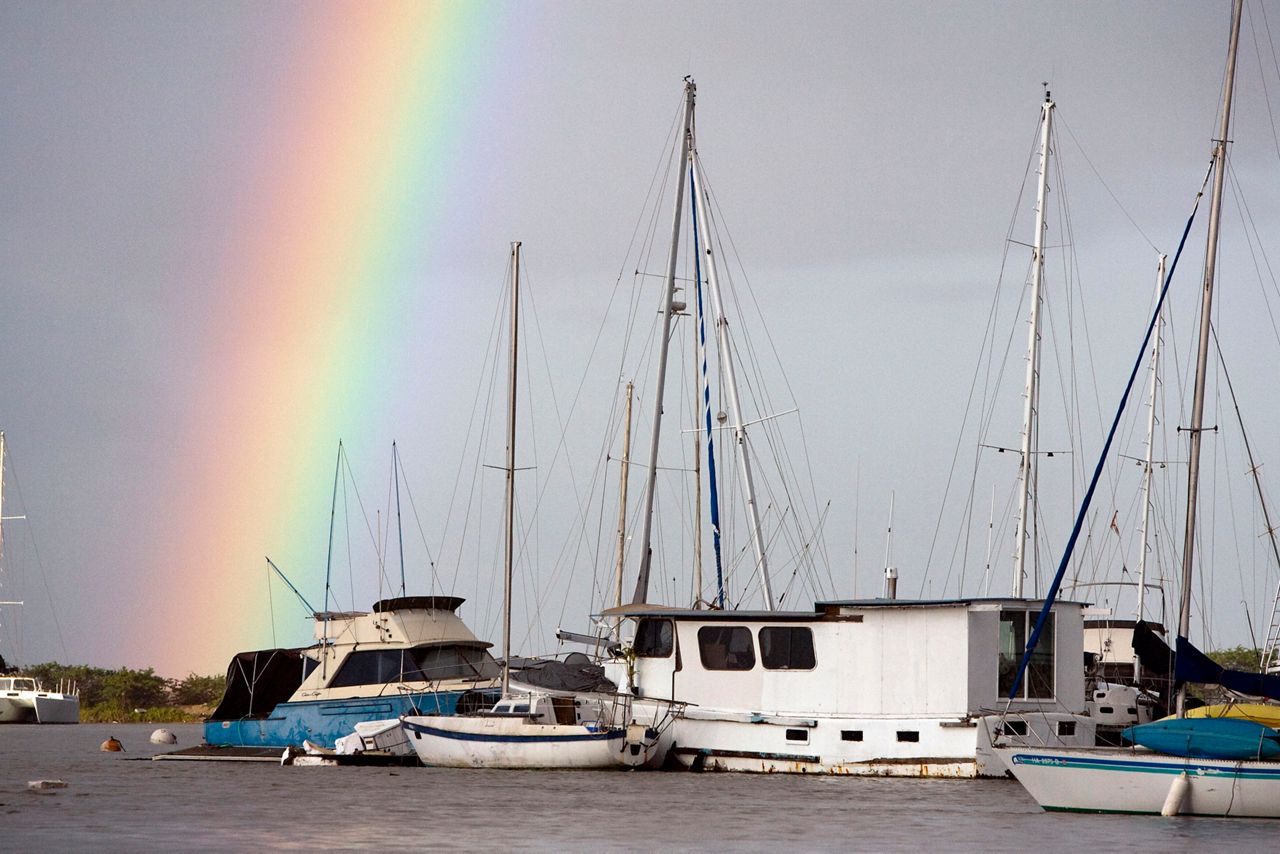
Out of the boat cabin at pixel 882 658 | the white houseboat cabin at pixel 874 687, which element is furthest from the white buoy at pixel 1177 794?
the boat cabin at pixel 882 658

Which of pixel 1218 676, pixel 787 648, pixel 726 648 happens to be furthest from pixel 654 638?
pixel 1218 676

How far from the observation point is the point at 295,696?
38031 millimetres

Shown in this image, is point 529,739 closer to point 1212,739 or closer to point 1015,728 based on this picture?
point 1015,728

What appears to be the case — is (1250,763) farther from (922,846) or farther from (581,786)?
(581,786)

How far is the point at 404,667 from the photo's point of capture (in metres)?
36.9

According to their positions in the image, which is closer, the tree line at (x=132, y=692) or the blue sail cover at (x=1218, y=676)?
the blue sail cover at (x=1218, y=676)

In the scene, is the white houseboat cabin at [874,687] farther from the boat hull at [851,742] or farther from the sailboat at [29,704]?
the sailboat at [29,704]

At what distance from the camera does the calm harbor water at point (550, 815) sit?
20.8 meters

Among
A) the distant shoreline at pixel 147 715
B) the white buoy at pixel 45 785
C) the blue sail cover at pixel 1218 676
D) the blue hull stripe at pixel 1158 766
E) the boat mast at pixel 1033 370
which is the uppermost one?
the boat mast at pixel 1033 370

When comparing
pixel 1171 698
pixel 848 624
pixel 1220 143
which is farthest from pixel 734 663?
pixel 1220 143

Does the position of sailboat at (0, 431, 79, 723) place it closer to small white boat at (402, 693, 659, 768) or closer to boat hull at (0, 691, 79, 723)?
boat hull at (0, 691, 79, 723)

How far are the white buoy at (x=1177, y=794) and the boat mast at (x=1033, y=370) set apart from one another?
1532 centimetres

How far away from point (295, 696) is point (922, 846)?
2089 cm

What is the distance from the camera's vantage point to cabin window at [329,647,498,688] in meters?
37.0
